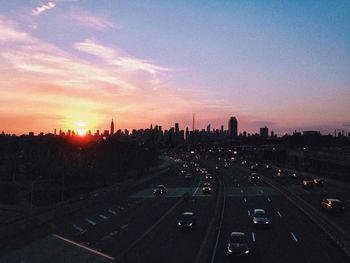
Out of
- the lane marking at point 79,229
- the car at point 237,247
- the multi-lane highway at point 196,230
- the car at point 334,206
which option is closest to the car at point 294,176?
the multi-lane highway at point 196,230

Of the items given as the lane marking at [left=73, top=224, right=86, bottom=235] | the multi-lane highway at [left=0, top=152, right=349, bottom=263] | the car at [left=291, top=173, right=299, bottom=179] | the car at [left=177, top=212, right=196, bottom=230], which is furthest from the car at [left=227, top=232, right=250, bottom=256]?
the car at [left=291, top=173, right=299, bottom=179]

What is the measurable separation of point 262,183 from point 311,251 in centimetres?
6445

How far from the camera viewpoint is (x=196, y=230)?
145 ft

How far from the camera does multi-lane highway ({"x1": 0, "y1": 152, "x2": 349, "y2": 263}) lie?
33000mm

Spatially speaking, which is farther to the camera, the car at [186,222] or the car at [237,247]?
the car at [186,222]

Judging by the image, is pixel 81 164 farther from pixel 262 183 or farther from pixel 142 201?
pixel 142 201

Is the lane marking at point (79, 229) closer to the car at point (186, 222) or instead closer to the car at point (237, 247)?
the car at point (186, 222)

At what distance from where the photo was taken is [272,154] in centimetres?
18562

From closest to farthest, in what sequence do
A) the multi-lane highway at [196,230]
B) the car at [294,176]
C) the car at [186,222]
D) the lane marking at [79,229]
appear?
the multi-lane highway at [196,230] → the lane marking at [79,229] → the car at [186,222] → the car at [294,176]

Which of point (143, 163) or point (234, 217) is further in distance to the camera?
point (143, 163)

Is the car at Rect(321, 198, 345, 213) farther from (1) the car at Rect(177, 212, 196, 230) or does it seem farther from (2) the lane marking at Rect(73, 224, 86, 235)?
(2) the lane marking at Rect(73, 224, 86, 235)

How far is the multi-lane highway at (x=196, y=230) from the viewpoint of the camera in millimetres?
33000

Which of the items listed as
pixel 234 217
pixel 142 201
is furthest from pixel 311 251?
pixel 142 201

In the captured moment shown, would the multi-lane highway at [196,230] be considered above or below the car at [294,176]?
below
